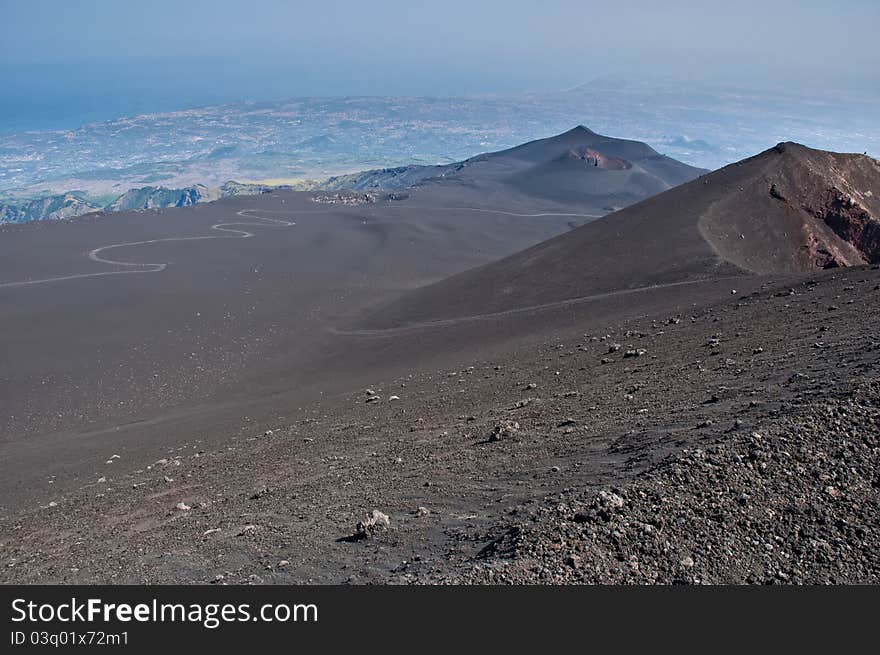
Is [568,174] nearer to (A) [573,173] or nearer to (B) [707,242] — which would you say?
(A) [573,173]

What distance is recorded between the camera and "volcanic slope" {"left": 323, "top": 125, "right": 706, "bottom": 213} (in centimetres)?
6938

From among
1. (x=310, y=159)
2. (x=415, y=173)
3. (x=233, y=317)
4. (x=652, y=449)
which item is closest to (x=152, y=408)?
(x=233, y=317)

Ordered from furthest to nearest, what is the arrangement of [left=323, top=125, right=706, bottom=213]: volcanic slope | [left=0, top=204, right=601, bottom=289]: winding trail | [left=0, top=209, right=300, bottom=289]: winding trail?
[left=323, top=125, right=706, bottom=213]: volcanic slope, [left=0, top=204, right=601, bottom=289]: winding trail, [left=0, top=209, right=300, bottom=289]: winding trail

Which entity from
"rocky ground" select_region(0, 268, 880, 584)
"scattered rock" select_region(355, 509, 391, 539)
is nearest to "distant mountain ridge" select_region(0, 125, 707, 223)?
"rocky ground" select_region(0, 268, 880, 584)

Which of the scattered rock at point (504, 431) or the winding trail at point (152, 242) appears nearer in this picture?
the scattered rock at point (504, 431)

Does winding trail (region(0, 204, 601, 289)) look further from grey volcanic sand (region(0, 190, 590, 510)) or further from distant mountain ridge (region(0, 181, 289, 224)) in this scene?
distant mountain ridge (region(0, 181, 289, 224))

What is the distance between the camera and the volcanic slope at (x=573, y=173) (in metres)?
69.4

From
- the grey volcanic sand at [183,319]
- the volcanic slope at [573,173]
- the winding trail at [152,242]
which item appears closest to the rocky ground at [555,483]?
the grey volcanic sand at [183,319]

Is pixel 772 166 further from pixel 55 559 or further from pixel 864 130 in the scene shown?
pixel 864 130

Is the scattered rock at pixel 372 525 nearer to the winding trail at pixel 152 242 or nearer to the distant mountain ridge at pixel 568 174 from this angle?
the winding trail at pixel 152 242

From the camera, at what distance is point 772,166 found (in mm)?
27344

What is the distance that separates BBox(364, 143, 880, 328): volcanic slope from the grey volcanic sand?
16.1 ft

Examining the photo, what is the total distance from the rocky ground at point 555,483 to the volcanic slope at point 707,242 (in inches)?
344

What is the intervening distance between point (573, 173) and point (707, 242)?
5284cm
